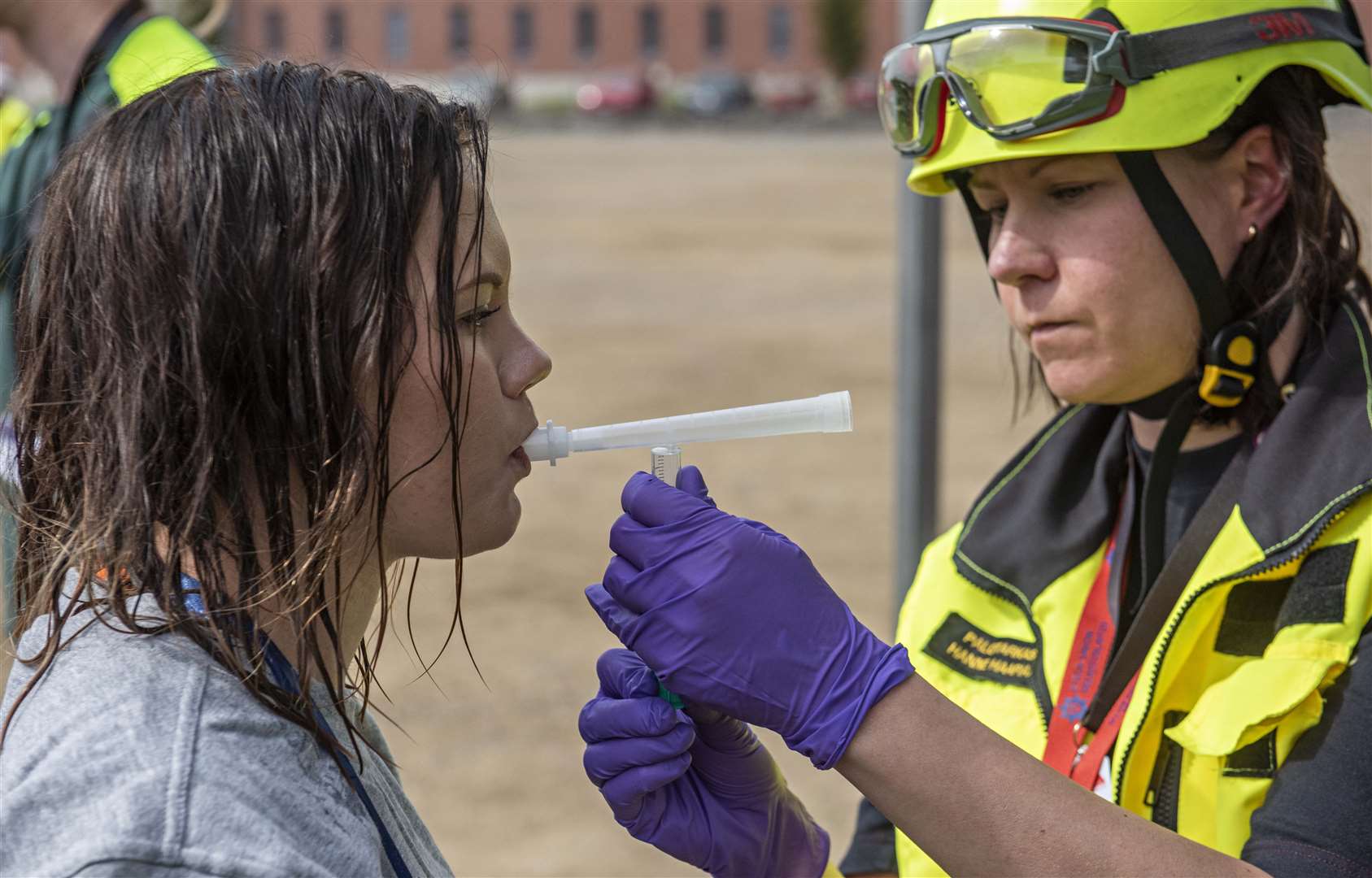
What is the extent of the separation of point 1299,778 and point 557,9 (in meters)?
55.3

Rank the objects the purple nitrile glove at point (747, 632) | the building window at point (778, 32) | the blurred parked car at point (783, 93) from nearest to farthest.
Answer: the purple nitrile glove at point (747, 632) → the blurred parked car at point (783, 93) → the building window at point (778, 32)

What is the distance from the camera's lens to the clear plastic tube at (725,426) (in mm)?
1847

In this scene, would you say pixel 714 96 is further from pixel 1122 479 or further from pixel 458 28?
pixel 1122 479

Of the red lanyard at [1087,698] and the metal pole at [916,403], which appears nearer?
the red lanyard at [1087,698]

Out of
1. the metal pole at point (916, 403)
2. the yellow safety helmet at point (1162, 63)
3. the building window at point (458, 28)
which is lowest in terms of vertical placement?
the building window at point (458, 28)

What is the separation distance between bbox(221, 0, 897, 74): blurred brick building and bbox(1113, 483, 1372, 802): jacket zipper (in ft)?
165

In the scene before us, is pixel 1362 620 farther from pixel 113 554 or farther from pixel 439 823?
pixel 439 823

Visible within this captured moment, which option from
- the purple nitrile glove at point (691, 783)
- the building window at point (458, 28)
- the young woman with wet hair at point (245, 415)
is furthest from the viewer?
the building window at point (458, 28)

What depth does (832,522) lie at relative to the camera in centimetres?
770

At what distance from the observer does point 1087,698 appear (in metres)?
2.20

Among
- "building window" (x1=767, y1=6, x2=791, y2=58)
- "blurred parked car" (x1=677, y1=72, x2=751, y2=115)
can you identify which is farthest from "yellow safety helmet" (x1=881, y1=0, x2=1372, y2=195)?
"building window" (x1=767, y1=6, x2=791, y2=58)

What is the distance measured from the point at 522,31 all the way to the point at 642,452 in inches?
1933

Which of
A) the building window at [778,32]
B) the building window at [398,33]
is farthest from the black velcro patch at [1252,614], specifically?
the building window at [778,32]

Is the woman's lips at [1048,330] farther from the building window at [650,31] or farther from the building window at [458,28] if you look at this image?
the building window at [650,31]
